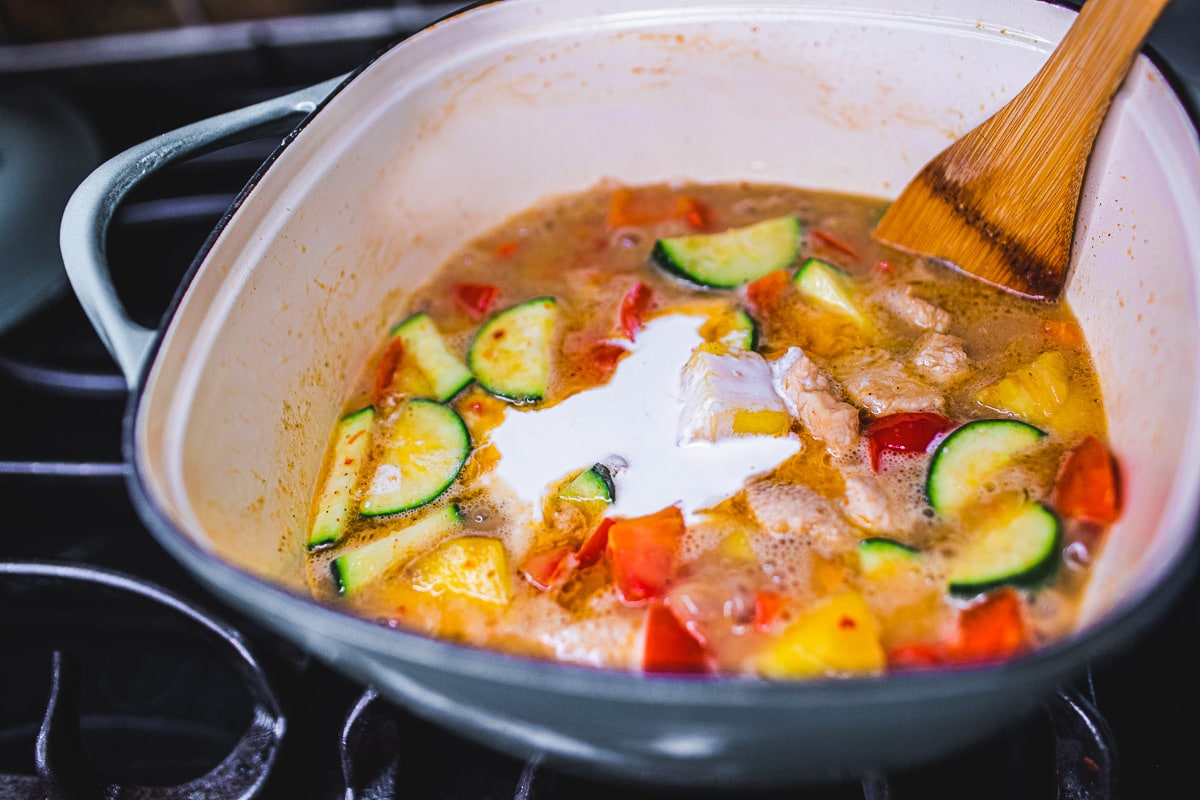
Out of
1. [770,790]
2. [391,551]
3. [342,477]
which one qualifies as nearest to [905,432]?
Answer: [770,790]

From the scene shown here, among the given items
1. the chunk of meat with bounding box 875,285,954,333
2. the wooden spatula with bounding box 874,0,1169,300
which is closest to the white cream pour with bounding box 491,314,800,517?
the chunk of meat with bounding box 875,285,954,333

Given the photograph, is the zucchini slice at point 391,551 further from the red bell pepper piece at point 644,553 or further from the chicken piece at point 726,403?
the chicken piece at point 726,403

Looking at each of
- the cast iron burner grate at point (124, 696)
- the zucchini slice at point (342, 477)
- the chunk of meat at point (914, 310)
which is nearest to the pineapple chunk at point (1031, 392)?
the chunk of meat at point (914, 310)

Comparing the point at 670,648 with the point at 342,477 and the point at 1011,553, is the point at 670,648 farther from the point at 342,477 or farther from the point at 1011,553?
the point at 342,477

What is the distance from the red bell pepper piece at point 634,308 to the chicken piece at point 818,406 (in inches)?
11.0

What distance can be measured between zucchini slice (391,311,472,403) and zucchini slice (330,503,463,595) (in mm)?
268

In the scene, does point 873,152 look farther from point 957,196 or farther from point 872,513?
point 872,513

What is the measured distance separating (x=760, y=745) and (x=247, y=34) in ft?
6.80

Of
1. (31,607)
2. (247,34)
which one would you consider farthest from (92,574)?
(247,34)

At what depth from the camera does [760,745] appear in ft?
2.60

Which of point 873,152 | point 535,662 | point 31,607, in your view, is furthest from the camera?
point 873,152

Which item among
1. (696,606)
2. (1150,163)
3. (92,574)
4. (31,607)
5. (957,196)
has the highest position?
(1150,163)

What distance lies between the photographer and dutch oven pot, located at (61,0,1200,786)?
29.7 inches

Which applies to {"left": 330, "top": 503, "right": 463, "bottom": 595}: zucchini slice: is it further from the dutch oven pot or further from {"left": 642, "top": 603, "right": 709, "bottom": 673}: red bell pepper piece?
{"left": 642, "top": 603, "right": 709, "bottom": 673}: red bell pepper piece
